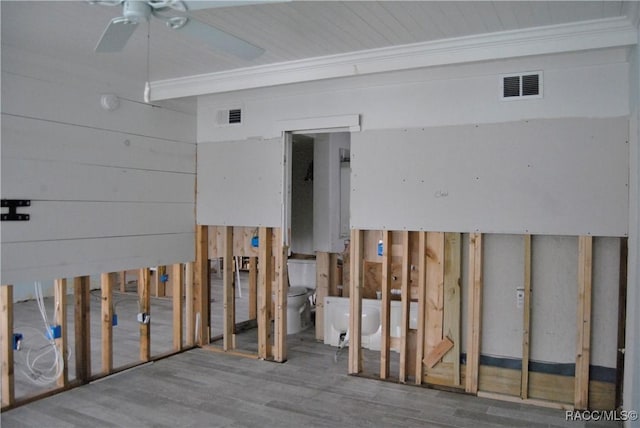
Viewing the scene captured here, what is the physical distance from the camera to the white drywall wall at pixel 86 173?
367 cm

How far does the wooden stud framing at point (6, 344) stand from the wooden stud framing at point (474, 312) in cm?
365

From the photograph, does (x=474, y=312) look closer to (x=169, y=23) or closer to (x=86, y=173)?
(x=169, y=23)

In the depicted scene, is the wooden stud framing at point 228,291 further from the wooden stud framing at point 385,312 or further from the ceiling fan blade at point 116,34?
the ceiling fan blade at point 116,34

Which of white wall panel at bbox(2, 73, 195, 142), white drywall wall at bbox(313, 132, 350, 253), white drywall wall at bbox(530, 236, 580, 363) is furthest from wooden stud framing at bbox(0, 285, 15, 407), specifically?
white drywall wall at bbox(530, 236, 580, 363)

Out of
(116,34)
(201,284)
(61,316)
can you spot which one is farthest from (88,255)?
(116,34)

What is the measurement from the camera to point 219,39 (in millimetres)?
2596

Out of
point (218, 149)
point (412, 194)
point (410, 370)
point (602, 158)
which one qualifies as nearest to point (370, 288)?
point (410, 370)

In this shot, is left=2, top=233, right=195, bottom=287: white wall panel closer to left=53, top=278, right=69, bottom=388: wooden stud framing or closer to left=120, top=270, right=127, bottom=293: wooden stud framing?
left=53, top=278, right=69, bottom=388: wooden stud framing

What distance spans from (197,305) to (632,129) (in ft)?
14.4

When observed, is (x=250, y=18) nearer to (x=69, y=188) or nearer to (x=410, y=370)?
(x=69, y=188)

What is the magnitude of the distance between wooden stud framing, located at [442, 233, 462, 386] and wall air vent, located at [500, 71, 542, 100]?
123 centimetres

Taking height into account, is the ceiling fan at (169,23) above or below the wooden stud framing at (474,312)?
above

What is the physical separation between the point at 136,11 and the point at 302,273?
5.15 metres

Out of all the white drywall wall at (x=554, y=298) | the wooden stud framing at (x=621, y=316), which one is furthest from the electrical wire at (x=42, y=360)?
the wooden stud framing at (x=621, y=316)
